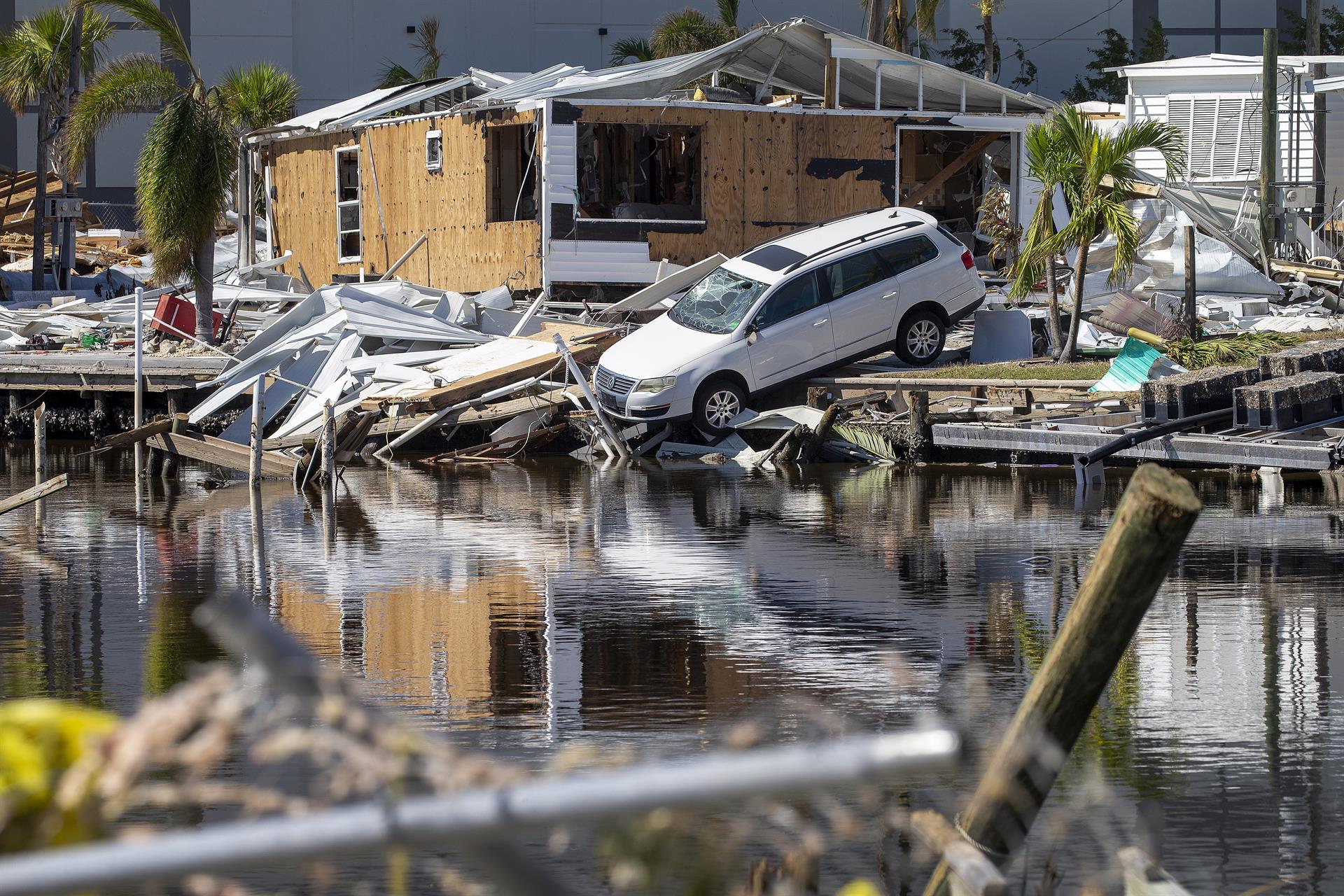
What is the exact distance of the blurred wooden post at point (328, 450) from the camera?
63.3 feet

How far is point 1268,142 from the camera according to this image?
2808 cm

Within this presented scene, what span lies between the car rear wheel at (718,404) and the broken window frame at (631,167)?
7026 mm

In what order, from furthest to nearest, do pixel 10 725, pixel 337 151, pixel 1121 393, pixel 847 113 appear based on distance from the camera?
pixel 337 151 → pixel 847 113 → pixel 1121 393 → pixel 10 725

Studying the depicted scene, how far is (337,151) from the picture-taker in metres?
32.5

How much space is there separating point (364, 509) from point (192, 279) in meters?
10.1

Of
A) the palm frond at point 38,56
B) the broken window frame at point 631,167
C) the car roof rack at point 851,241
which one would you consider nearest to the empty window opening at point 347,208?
the broken window frame at point 631,167

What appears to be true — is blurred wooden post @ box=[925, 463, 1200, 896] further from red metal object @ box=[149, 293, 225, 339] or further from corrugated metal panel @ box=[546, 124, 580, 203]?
corrugated metal panel @ box=[546, 124, 580, 203]

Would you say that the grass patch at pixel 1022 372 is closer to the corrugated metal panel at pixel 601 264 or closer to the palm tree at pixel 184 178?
the corrugated metal panel at pixel 601 264

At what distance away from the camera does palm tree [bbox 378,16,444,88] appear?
50.2 metres

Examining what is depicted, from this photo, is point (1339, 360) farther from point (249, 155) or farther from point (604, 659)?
point (249, 155)

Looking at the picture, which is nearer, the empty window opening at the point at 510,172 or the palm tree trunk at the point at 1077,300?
the palm tree trunk at the point at 1077,300

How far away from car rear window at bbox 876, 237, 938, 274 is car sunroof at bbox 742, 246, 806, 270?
114cm

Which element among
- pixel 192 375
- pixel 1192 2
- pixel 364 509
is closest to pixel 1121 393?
pixel 364 509

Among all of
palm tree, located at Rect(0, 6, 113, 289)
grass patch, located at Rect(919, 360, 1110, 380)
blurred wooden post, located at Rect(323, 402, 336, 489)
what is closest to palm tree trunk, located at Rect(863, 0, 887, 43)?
grass patch, located at Rect(919, 360, 1110, 380)
